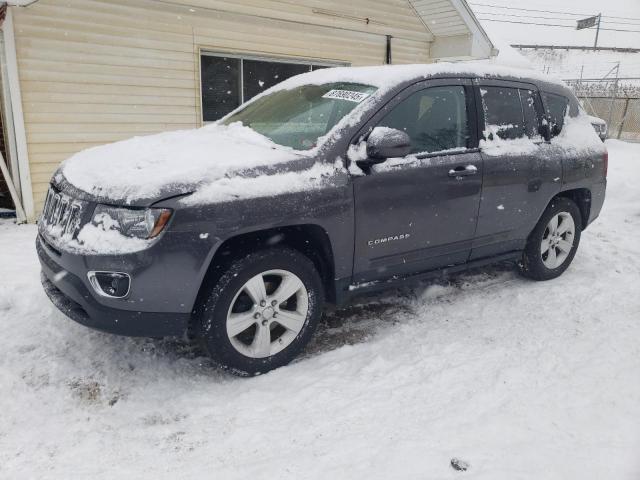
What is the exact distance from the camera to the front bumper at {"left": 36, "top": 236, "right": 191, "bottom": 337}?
272cm

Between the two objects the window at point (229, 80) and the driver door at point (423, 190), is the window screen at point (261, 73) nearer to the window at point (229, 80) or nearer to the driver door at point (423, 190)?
the window at point (229, 80)

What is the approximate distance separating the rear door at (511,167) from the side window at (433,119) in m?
0.22

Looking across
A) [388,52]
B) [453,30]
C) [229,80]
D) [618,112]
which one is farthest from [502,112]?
[618,112]

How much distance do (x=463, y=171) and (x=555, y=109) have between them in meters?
1.53

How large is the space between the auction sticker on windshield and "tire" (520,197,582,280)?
85.6 inches

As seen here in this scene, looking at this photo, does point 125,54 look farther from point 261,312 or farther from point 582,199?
point 582,199

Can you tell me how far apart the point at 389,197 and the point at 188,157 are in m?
1.31

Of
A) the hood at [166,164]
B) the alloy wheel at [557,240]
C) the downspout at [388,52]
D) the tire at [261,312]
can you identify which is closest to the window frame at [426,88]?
the hood at [166,164]

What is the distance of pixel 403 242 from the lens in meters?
3.59

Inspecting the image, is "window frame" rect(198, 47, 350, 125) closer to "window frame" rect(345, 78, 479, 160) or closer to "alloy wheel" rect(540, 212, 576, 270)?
"window frame" rect(345, 78, 479, 160)

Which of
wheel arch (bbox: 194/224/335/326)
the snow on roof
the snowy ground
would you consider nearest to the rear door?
the snow on roof

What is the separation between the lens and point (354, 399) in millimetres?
2916

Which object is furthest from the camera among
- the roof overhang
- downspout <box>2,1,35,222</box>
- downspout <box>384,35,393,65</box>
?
downspout <box>384,35,393,65</box>

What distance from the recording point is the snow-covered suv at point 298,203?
272 centimetres
